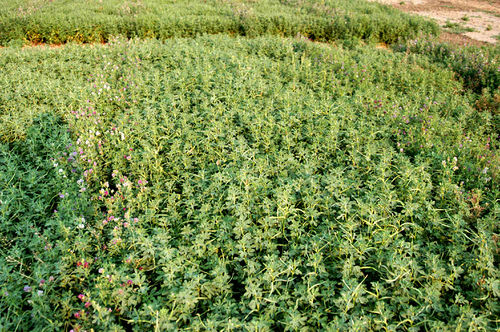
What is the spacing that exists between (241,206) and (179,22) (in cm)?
1065

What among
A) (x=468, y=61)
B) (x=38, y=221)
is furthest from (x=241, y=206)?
(x=468, y=61)

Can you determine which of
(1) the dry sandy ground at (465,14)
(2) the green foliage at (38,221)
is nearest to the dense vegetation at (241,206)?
(2) the green foliage at (38,221)

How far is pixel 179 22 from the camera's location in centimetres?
1241

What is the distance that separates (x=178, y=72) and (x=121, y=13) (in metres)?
8.43

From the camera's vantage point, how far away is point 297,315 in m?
2.79

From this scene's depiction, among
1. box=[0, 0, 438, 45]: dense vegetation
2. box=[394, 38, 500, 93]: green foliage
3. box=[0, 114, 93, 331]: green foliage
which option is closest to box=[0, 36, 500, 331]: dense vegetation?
box=[0, 114, 93, 331]: green foliage

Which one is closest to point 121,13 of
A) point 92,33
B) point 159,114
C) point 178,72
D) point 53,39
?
point 92,33

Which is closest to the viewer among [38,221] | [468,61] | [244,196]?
[244,196]

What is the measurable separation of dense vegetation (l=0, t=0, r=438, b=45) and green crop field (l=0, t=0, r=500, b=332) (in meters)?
4.16

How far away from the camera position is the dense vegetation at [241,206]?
118 inches

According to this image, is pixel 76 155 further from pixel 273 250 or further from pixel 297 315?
pixel 297 315

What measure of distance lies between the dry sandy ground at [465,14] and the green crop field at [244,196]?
21.2ft

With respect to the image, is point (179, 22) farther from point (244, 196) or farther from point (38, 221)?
point (244, 196)

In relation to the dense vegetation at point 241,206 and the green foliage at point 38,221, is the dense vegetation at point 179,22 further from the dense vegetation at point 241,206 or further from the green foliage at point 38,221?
the green foliage at point 38,221
